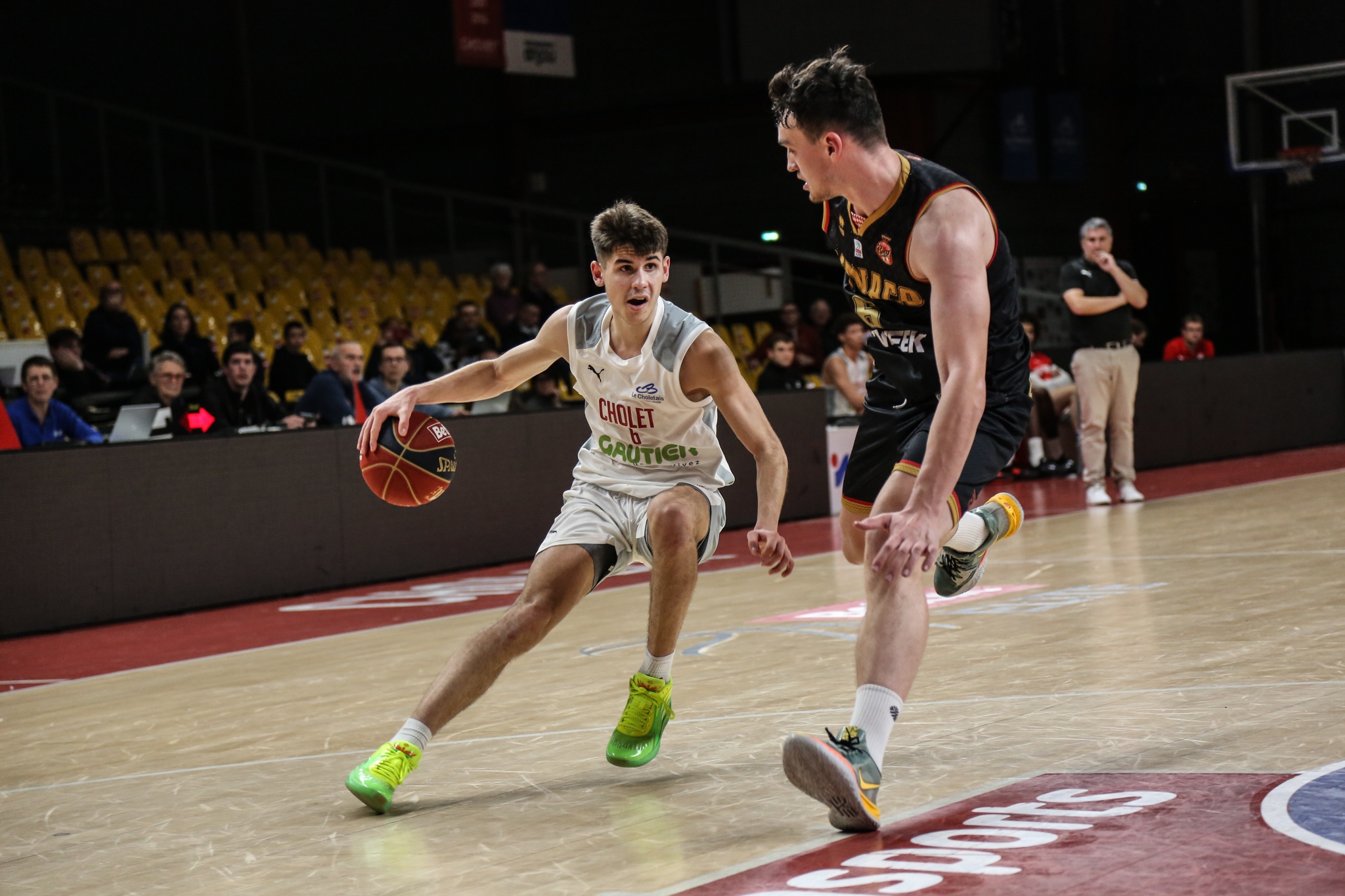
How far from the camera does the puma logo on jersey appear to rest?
3.91 metres

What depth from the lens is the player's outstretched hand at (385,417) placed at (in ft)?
14.1

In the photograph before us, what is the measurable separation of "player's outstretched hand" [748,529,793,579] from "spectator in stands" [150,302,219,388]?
938 cm

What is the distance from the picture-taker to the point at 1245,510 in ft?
35.2

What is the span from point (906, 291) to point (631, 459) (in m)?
1.17

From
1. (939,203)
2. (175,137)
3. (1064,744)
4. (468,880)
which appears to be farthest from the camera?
(175,137)

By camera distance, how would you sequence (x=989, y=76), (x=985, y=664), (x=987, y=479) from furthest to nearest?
(x=989, y=76) < (x=985, y=664) < (x=987, y=479)

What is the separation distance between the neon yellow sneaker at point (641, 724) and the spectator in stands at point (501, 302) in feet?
37.7

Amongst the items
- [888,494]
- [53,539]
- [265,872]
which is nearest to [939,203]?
[888,494]

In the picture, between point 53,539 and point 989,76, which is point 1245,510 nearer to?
point 53,539

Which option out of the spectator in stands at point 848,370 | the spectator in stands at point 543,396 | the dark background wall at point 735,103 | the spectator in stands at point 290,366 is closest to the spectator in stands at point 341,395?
the spectator in stands at point 543,396

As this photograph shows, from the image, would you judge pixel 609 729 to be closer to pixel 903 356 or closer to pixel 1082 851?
pixel 903 356

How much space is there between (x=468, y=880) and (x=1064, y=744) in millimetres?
1718

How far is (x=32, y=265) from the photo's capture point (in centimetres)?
1450

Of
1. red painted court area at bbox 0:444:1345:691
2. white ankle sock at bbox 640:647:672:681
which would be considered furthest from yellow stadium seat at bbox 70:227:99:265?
white ankle sock at bbox 640:647:672:681
